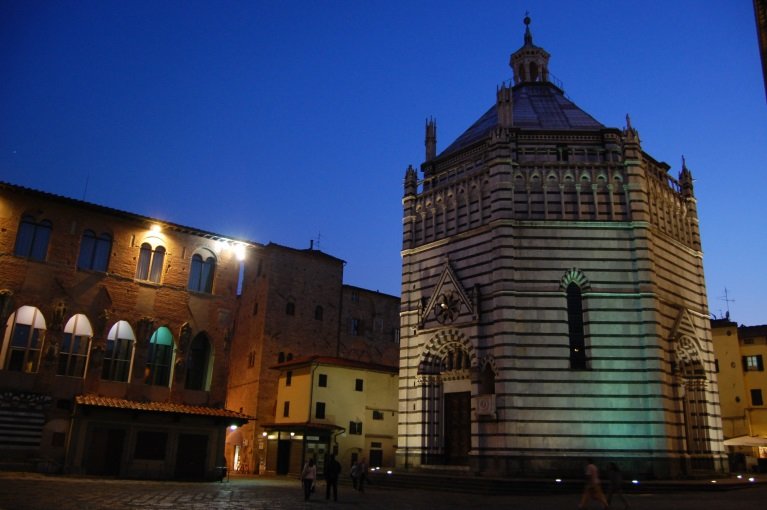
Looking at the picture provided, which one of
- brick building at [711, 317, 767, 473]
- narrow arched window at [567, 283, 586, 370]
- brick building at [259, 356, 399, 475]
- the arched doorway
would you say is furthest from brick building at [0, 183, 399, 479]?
brick building at [711, 317, 767, 473]

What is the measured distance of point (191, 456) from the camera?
29.4 m

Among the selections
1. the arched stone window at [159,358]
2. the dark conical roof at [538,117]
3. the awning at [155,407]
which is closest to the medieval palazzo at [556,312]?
the dark conical roof at [538,117]

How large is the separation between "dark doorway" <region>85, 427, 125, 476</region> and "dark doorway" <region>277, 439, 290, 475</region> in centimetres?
1437

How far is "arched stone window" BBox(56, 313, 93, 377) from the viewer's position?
Result: 28453 mm

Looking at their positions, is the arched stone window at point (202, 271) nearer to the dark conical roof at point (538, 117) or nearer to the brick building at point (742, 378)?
the dark conical roof at point (538, 117)

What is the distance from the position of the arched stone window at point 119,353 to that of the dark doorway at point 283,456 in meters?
14.0

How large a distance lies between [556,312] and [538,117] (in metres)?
11.1

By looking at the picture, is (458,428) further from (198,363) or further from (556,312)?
(198,363)

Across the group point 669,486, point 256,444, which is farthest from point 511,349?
point 256,444

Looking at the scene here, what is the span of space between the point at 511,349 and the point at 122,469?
17648 mm

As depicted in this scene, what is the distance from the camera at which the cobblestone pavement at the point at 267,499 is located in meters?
16.7

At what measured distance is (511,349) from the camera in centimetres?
2648

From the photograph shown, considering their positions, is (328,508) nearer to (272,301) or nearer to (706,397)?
(706,397)

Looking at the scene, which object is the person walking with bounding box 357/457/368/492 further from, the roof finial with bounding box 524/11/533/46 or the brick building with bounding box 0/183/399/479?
the roof finial with bounding box 524/11/533/46
